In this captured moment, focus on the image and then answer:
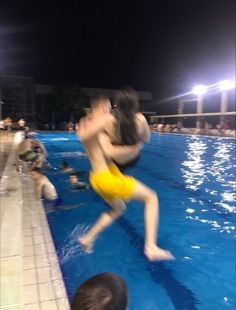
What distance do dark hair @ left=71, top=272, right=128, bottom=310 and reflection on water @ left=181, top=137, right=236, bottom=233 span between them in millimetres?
5286

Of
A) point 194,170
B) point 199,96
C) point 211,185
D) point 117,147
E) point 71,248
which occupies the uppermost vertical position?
point 199,96

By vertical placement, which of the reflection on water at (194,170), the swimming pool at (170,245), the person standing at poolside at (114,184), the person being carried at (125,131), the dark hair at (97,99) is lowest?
the swimming pool at (170,245)

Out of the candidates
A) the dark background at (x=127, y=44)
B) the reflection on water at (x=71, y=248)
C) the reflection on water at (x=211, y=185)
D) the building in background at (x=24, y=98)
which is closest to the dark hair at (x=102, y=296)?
the reflection on water at (x=71, y=248)

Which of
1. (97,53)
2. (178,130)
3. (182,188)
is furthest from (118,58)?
(182,188)

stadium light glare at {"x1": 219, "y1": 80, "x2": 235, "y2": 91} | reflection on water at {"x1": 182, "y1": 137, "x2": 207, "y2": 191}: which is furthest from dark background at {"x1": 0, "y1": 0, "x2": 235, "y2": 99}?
reflection on water at {"x1": 182, "y1": 137, "x2": 207, "y2": 191}

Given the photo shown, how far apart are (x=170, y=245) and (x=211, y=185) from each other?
15.4 ft

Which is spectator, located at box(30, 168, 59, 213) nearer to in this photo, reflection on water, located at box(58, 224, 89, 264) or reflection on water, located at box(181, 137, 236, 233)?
reflection on water, located at box(58, 224, 89, 264)

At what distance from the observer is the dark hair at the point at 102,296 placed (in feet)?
4.84

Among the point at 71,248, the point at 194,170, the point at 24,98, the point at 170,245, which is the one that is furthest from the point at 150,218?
the point at 24,98

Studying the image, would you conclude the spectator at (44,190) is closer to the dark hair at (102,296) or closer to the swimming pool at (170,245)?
the swimming pool at (170,245)

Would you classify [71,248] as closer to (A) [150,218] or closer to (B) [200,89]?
(A) [150,218]

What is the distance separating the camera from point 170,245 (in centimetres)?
586

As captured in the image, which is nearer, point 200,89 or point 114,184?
point 114,184

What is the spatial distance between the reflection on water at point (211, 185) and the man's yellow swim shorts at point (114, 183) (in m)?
4.37
